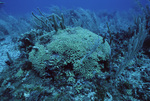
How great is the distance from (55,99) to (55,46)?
105 cm

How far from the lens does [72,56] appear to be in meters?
1.82

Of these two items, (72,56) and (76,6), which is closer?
(72,56)

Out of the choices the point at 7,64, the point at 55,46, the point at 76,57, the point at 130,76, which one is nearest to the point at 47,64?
the point at 55,46

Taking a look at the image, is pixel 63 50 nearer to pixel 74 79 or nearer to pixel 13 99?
pixel 74 79

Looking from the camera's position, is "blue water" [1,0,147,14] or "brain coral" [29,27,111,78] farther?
"blue water" [1,0,147,14]

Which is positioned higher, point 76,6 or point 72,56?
point 76,6

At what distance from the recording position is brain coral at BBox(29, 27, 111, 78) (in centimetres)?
177

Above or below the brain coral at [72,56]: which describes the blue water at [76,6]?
above

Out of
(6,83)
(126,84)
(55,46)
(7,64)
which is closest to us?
(126,84)

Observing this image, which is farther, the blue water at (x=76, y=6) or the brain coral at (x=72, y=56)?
the blue water at (x=76, y=6)

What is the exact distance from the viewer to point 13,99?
4.84ft

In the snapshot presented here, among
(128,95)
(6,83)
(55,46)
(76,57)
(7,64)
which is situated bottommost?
(128,95)

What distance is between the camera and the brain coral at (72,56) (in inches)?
69.7

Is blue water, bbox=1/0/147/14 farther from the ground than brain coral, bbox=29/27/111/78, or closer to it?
farther from the ground
